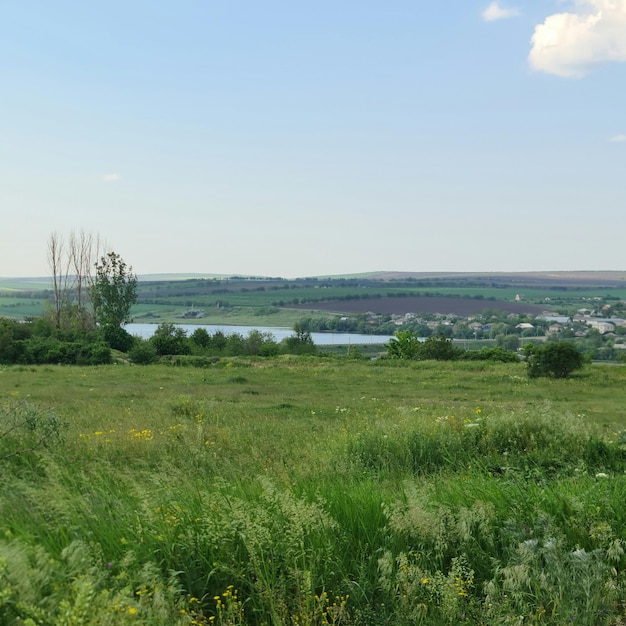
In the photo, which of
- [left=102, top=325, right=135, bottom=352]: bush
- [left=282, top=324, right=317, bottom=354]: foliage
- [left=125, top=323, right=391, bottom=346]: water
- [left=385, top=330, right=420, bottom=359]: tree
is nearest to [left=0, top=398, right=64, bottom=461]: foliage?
[left=102, top=325, right=135, bottom=352]: bush

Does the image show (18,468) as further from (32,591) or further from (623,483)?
(623,483)

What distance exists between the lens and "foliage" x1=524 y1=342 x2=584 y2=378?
91.9 feet

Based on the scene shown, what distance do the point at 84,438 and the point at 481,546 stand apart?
662cm

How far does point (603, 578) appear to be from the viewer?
3969mm

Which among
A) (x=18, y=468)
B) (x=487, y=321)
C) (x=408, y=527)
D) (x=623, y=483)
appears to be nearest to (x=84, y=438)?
(x=18, y=468)

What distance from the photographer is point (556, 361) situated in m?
28.0

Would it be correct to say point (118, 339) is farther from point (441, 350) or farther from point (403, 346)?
point (441, 350)

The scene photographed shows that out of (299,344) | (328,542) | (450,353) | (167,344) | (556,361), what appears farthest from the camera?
(299,344)

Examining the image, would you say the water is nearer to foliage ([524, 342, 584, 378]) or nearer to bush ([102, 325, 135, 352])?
bush ([102, 325, 135, 352])

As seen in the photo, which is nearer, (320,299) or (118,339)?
(118,339)

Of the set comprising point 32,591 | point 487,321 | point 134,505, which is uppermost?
point 32,591

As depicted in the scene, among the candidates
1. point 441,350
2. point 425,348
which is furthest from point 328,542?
point 425,348

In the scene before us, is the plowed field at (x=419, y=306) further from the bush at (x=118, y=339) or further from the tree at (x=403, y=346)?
the bush at (x=118, y=339)

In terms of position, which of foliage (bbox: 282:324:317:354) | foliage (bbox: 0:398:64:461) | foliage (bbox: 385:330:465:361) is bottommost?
foliage (bbox: 282:324:317:354)
